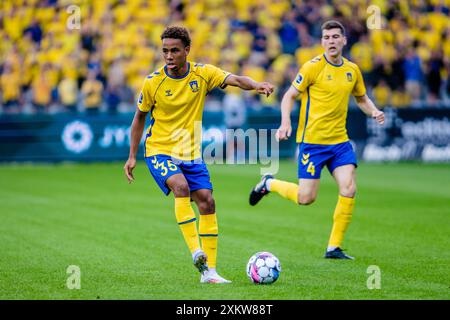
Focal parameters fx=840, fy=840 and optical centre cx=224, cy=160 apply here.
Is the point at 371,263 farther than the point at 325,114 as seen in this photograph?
No

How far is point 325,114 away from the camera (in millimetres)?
9211

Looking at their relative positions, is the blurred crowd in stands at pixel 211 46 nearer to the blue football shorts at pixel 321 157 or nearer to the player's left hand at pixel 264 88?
the blue football shorts at pixel 321 157

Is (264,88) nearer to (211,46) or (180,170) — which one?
(180,170)

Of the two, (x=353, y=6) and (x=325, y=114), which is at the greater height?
(x=353, y=6)

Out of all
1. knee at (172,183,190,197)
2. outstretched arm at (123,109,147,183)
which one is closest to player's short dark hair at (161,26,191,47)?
outstretched arm at (123,109,147,183)

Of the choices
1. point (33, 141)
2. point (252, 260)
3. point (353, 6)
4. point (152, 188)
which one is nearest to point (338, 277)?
point (252, 260)

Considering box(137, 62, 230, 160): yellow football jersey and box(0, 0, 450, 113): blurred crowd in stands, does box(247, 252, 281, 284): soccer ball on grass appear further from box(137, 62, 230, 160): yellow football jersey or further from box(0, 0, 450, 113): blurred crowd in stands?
box(0, 0, 450, 113): blurred crowd in stands

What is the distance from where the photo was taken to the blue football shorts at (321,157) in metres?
9.13

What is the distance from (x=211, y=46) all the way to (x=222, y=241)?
13.8 meters

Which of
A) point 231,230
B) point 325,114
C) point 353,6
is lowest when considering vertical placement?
point 231,230

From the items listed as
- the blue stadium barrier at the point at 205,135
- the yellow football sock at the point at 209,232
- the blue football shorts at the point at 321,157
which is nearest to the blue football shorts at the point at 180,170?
the yellow football sock at the point at 209,232

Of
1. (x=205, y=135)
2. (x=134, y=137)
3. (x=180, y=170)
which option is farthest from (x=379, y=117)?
(x=205, y=135)
